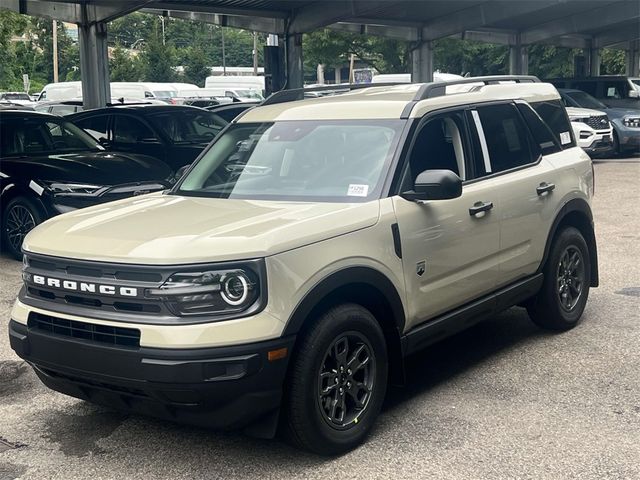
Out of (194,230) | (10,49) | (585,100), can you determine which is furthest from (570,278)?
(10,49)

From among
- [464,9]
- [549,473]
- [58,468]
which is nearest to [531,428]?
[549,473]

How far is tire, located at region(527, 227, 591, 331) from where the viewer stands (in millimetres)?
6273

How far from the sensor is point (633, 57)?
126ft

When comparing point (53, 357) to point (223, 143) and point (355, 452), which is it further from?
point (223, 143)

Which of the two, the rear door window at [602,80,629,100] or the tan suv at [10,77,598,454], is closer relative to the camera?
the tan suv at [10,77,598,454]

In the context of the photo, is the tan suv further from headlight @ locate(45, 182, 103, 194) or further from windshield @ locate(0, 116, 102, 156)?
windshield @ locate(0, 116, 102, 156)

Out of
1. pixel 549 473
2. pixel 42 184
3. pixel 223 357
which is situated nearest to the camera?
pixel 223 357

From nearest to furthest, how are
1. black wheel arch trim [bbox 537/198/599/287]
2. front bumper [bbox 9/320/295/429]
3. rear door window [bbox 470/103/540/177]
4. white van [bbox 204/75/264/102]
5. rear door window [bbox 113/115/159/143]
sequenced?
front bumper [bbox 9/320/295/429] → rear door window [bbox 470/103/540/177] → black wheel arch trim [bbox 537/198/599/287] → rear door window [bbox 113/115/159/143] → white van [bbox 204/75/264/102]

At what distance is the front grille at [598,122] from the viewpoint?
19578mm

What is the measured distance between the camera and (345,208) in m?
4.55

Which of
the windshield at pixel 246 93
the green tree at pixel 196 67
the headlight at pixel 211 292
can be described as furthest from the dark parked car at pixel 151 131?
the green tree at pixel 196 67

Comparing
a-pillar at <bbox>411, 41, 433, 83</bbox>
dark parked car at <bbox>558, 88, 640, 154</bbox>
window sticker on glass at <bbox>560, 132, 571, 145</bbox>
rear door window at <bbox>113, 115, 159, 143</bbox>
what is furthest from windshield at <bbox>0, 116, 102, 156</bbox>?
a-pillar at <bbox>411, 41, 433, 83</bbox>

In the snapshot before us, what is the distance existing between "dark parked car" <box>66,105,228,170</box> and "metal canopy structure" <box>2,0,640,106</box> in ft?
20.4

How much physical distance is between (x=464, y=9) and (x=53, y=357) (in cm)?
2305
